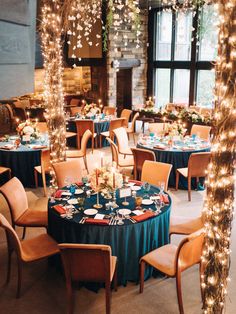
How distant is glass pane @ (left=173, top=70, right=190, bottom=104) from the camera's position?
12.9 meters

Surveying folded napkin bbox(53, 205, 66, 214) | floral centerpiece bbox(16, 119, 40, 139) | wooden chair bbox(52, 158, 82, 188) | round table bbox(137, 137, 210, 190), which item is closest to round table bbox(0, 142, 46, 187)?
floral centerpiece bbox(16, 119, 40, 139)

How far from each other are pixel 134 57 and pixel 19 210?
950 cm

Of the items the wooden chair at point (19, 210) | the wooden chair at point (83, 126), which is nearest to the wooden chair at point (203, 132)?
the wooden chair at point (83, 126)

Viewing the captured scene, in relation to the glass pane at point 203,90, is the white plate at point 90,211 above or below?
below

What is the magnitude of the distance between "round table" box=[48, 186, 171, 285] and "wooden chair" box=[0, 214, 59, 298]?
0.39 feet

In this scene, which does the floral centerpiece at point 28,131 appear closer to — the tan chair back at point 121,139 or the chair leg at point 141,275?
the tan chair back at point 121,139

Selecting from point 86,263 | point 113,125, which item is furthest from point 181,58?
point 86,263

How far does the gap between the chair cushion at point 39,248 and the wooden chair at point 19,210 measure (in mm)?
432

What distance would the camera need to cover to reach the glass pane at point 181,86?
1287cm

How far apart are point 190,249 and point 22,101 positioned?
1108 cm

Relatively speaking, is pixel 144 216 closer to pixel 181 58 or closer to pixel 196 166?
pixel 196 166

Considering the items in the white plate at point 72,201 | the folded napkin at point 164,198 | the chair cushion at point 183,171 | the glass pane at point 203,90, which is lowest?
the chair cushion at point 183,171

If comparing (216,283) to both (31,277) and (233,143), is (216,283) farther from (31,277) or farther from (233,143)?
(31,277)

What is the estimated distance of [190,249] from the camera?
3.68 metres
